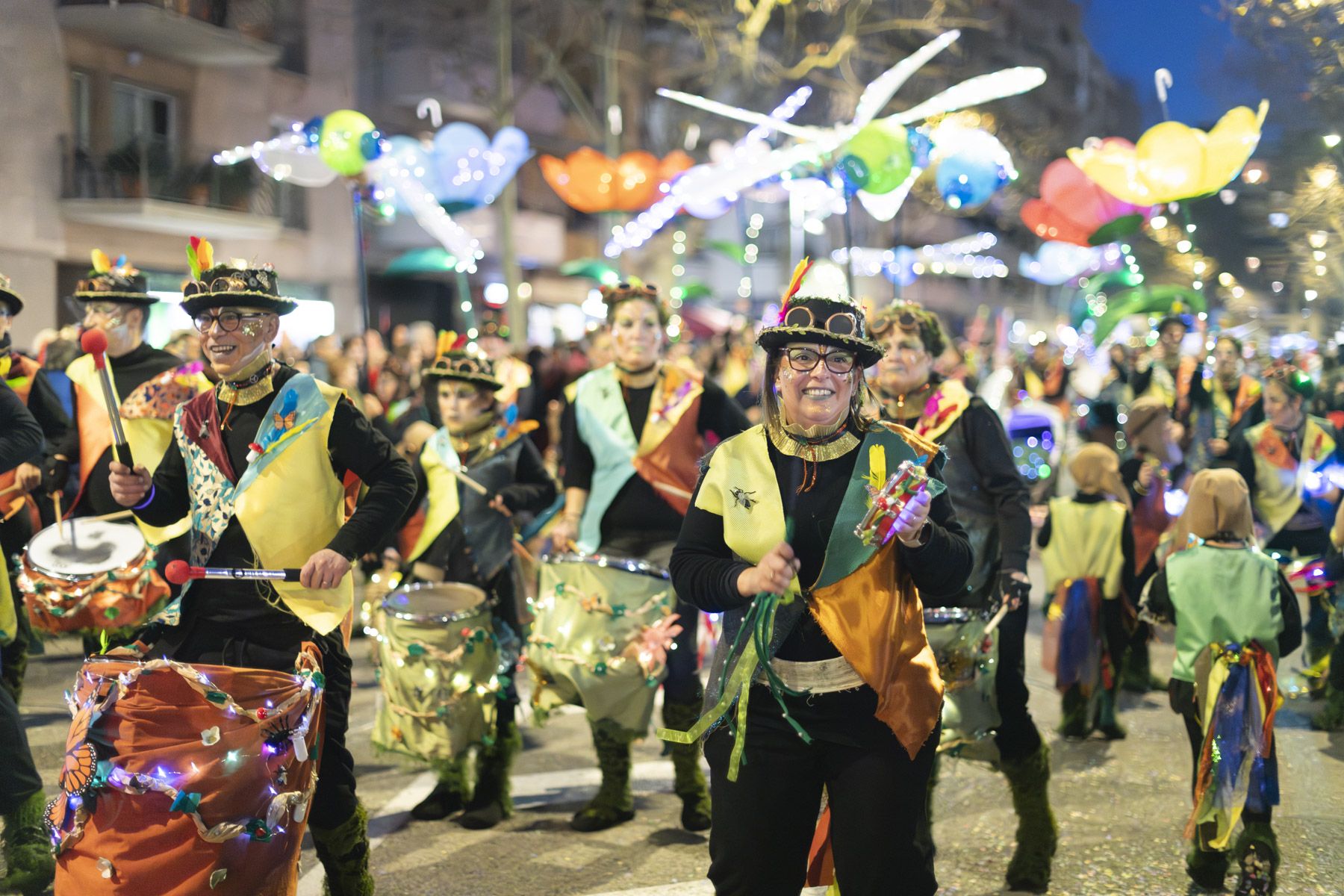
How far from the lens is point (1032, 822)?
16.9 ft

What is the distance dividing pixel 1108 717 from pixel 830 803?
4431 millimetres

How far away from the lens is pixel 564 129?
123ft

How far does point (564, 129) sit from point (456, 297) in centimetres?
717

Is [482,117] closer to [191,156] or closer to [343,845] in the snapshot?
[191,156]

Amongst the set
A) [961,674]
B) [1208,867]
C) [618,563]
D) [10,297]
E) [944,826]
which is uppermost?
[10,297]

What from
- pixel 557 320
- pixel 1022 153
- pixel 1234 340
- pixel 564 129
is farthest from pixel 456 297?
pixel 1234 340

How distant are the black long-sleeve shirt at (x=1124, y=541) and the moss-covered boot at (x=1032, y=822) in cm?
295

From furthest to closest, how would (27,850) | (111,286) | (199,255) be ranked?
(111,286), (27,850), (199,255)

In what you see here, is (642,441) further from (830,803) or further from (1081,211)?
(1081,211)

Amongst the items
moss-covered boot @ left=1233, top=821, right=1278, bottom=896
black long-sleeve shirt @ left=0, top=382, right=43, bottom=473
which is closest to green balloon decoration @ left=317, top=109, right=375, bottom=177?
black long-sleeve shirt @ left=0, top=382, right=43, bottom=473

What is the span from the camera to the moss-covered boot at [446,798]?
6.00 metres

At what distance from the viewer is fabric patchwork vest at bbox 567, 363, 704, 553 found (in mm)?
6133

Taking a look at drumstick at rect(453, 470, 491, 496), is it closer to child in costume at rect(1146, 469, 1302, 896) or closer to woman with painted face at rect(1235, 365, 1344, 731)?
child in costume at rect(1146, 469, 1302, 896)

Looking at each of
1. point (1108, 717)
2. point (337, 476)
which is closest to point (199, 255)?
point (337, 476)
